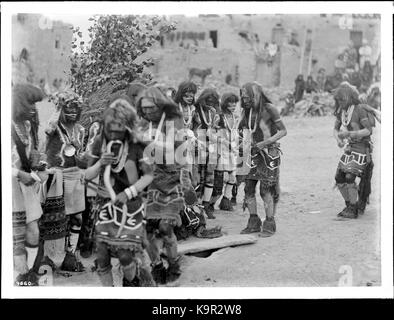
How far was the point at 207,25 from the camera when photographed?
24.2 feet

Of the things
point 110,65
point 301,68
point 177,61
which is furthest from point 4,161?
point 301,68

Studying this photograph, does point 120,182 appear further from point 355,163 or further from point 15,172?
point 355,163

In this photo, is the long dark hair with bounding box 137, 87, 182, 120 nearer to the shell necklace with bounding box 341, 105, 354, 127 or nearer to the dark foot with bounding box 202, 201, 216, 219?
the dark foot with bounding box 202, 201, 216, 219

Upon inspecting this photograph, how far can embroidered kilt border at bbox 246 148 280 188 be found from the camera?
7391mm

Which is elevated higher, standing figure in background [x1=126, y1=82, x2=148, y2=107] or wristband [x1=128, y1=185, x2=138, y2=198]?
standing figure in background [x1=126, y1=82, x2=148, y2=107]

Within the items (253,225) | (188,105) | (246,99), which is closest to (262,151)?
(246,99)

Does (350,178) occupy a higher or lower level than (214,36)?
lower

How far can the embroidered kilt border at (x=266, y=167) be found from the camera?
739 cm

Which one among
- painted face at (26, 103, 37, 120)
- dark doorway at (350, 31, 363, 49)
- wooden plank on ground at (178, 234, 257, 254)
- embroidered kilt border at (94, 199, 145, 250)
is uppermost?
dark doorway at (350, 31, 363, 49)

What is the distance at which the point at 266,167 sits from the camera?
7398 mm

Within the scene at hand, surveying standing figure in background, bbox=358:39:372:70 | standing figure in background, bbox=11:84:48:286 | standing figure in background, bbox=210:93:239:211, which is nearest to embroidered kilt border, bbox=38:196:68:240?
standing figure in background, bbox=11:84:48:286

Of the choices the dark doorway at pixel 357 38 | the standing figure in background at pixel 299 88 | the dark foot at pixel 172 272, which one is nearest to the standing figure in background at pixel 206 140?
the standing figure in background at pixel 299 88

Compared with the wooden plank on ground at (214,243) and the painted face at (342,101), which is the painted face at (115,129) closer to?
the wooden plank on ground at (214,243)

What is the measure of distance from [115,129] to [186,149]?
1.08m
